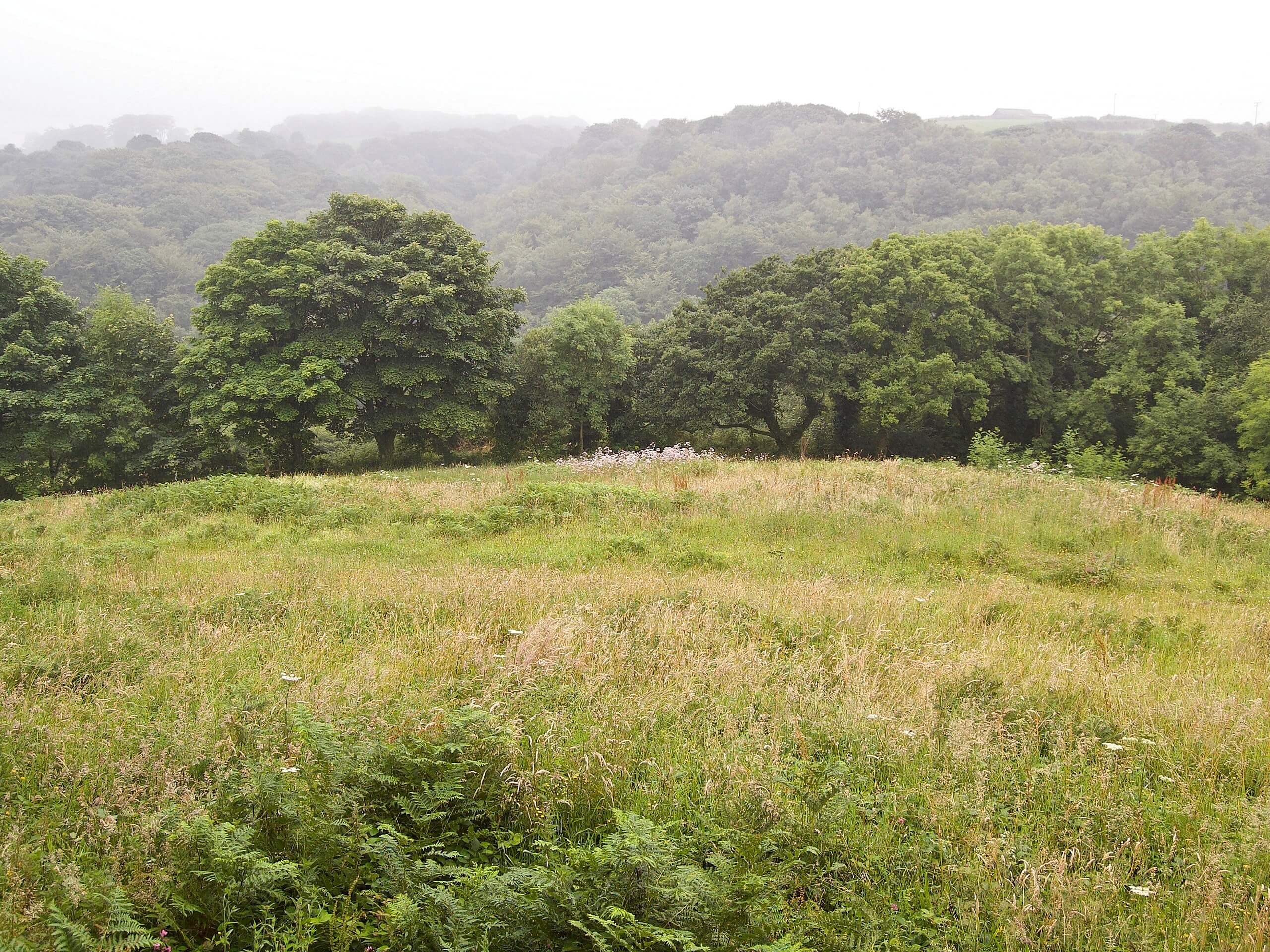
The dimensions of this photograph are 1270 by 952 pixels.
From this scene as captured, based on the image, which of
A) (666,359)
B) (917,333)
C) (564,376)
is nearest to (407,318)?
(564,376)

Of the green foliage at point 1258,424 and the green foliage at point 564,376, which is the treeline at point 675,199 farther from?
the green foliage at point 1258,424

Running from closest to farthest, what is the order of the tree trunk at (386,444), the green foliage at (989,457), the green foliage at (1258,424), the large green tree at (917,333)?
the green foliage at (989,457) → the green foliage at (1258,424) → the tree trunk at (386,444) → the large green tree at (917,333)

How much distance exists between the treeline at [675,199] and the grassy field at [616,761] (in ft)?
224

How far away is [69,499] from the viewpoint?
682 inches

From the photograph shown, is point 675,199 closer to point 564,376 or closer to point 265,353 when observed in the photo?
point 564,376

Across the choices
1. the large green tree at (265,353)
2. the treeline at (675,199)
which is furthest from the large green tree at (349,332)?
the treeline at (675,199)

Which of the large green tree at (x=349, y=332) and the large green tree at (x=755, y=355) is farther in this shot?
the large green tree at (x=755, y=355)

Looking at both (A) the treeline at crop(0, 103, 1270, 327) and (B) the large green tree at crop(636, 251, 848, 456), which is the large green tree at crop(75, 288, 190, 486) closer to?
(B) the large green tree at crop(636, 251, 848, 456)

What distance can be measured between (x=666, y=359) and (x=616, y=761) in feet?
105

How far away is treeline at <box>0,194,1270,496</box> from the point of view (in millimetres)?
27531

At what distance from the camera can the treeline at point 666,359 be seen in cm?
2753

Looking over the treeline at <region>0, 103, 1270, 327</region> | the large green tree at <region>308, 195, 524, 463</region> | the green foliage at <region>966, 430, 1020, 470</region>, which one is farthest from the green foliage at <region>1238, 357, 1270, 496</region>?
the treeline at <region>0, 103, 1270, 327</region>

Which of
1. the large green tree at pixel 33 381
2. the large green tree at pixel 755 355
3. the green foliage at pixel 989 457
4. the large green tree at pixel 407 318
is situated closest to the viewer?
the green foliage at pixel 989 457

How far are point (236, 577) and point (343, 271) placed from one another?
23925 mm
